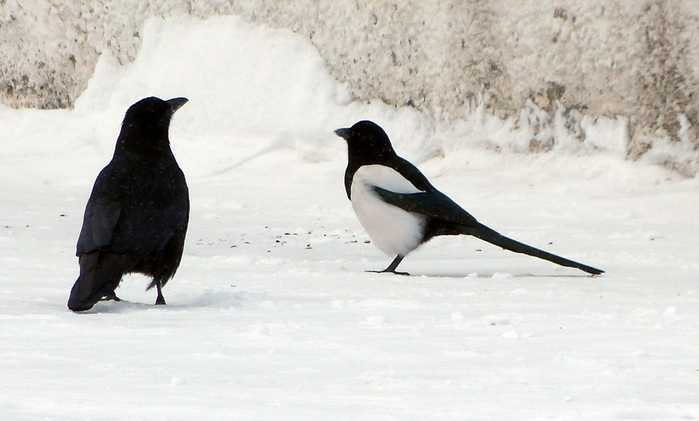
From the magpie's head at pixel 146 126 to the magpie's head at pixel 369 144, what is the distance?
1702 mm

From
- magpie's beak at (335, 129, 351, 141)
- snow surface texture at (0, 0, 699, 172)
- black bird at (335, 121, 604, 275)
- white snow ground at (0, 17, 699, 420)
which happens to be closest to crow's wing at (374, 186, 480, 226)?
black bird at (335, 121, 604, 275)

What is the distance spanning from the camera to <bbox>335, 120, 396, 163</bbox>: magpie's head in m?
5.49

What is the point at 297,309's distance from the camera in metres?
3.37

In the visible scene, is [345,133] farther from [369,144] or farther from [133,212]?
[133,212]

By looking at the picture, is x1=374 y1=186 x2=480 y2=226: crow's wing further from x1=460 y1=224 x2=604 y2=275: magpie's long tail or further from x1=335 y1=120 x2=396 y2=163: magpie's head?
x1=335 y1=120 x2=396 y2=163: magpie's head

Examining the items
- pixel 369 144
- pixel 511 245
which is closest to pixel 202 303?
pixel 511 245

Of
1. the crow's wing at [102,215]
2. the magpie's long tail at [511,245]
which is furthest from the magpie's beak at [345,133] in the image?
the crow's wing at [102,215]

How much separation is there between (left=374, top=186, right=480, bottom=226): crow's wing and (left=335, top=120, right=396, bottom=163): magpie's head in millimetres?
371

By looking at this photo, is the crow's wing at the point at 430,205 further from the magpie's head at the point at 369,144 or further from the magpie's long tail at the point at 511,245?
the magpie's head at the point at 369,144

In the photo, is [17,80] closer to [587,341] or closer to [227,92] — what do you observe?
[227,92]

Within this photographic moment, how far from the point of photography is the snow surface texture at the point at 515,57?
846 cm

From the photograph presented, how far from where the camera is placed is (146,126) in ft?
12.7

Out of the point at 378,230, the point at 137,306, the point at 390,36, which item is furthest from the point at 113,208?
the point at 390,36

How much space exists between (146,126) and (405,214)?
1.70 m
